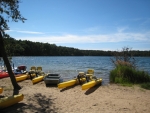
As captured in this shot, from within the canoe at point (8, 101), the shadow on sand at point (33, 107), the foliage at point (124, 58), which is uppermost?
the foliage at point (124, 58)

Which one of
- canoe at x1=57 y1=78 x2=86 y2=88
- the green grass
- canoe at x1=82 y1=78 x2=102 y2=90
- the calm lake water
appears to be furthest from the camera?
the calm lake water

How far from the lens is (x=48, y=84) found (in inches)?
488

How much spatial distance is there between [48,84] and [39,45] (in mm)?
95460

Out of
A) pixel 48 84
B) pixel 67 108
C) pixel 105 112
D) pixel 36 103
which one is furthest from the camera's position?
pixel 48 84

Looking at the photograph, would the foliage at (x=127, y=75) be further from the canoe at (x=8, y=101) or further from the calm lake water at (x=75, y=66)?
the canoe at (x=8, y=101)

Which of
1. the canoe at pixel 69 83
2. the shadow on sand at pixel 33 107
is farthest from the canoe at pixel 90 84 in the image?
the shadow on sand at pixel 33 107

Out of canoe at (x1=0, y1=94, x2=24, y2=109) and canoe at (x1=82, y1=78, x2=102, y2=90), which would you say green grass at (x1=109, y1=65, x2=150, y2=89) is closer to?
canoe at (x1=82, y1=78, x2=102, y2=90)

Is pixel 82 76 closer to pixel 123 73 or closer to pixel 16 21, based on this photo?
pixel 123 73

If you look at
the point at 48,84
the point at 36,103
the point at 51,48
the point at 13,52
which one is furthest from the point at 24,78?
the point at 51,48

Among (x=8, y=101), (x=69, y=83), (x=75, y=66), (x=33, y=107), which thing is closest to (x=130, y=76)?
(x=69, y=83)

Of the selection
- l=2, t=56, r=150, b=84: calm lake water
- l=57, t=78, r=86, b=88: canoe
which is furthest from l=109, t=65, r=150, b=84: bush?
l=57, t=78, r=86, b=88: canoe

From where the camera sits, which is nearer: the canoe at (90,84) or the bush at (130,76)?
the canoe at (90,84)

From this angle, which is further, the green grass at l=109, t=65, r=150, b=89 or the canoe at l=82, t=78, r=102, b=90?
the green grass at l=109, t=65, r=150, b=89

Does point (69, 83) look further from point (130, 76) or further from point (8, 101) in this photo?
point (8, 101)
